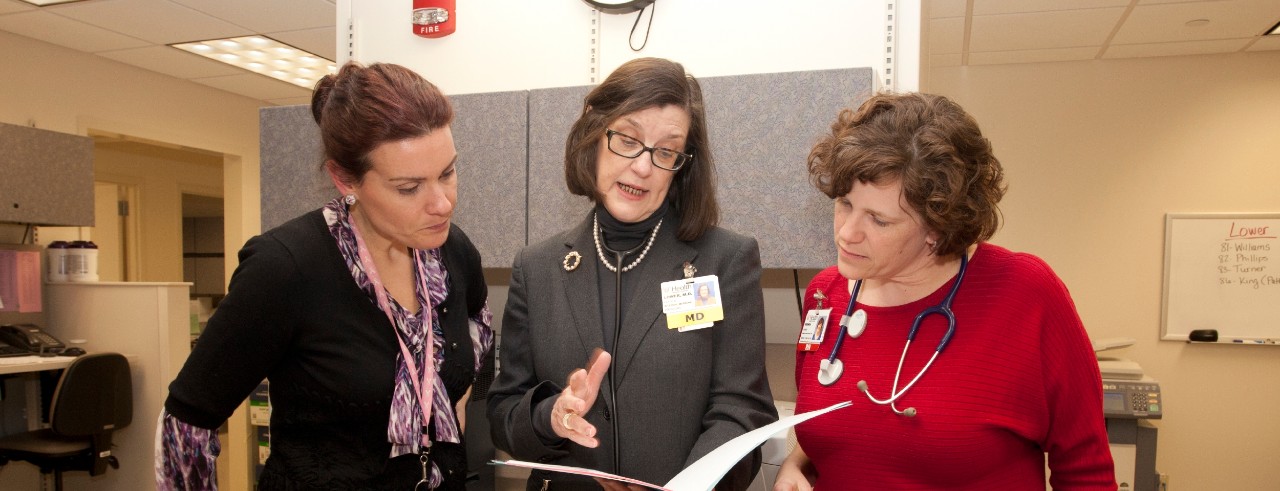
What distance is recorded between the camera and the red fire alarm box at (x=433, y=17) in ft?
8.71

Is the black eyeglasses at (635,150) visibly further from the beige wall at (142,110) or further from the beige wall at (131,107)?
the beige wall at (131,107)

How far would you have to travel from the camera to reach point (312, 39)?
4738 millimetres

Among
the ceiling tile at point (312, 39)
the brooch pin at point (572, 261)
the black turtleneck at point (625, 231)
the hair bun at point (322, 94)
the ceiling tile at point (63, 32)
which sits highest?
the ceiling tile at point (63, 32)

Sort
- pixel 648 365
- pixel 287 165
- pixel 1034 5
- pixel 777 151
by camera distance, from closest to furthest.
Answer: pixel 648 365, pixel 777 151, pixel 287 165, pixel 1034 5

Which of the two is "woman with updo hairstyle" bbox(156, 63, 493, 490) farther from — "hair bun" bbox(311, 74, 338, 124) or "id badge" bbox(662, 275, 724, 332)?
"id badge" bbox(662, 275, 724, 332)

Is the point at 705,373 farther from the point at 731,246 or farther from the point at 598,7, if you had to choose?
the point at 598,7

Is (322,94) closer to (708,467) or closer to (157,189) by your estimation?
(708,467)

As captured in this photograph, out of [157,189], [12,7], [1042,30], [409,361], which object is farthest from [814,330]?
[157,189]

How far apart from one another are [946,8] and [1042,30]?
72 centimetres

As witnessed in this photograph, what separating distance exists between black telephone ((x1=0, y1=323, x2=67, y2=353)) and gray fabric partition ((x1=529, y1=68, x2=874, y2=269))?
12.8 ft

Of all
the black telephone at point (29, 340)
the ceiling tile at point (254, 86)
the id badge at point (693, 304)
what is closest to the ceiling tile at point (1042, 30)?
the id badge at point (693, 304)

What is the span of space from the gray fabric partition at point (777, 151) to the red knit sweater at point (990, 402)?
888mm

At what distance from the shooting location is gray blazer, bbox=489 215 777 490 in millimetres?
1158

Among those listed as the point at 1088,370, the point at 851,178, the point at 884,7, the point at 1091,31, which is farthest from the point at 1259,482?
the point at 851,178
